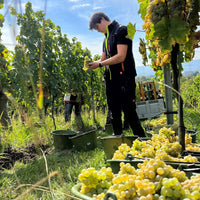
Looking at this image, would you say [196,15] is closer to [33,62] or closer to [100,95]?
[33,62]

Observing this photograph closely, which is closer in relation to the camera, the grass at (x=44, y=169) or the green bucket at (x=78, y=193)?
the green bucket at (x=78, y=193)

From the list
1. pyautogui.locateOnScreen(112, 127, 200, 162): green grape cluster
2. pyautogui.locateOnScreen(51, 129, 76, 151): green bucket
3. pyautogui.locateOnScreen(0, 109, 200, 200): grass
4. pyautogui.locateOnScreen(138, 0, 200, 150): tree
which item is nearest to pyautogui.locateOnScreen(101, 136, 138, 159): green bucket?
pyautogui.locateOnScreen(0, 109, 200, 200): grass

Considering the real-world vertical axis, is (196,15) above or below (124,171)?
above

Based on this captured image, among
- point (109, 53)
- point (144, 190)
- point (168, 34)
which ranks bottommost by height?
point (144, 190)

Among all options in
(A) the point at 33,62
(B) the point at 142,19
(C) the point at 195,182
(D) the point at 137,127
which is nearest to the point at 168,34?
(B) the point at 142,19

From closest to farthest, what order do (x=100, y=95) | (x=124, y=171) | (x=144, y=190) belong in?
(x=144, y=190), (x=124, y=171), (x=100, y=95)

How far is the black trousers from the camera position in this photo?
2666mm

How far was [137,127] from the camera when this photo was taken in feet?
8.68

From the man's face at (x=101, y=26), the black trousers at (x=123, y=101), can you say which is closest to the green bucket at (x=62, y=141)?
the black trousers at (x=123, y=101)

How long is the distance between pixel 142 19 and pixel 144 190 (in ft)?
3.42

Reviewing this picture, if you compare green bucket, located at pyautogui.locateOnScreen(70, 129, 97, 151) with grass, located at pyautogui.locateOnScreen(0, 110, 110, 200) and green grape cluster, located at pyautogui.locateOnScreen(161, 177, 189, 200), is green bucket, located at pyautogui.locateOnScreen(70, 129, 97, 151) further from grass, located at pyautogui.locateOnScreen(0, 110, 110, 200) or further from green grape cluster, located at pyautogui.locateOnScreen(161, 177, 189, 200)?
green grape cluster, located at pyautogui.locateOnScreen(161, 177, 189, 200)

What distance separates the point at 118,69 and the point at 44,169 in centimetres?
149

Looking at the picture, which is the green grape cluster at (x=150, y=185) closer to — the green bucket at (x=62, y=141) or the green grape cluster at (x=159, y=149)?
the green grape cluster at (x=159, y=149)

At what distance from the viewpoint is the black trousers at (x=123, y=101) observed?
2.67 meters
